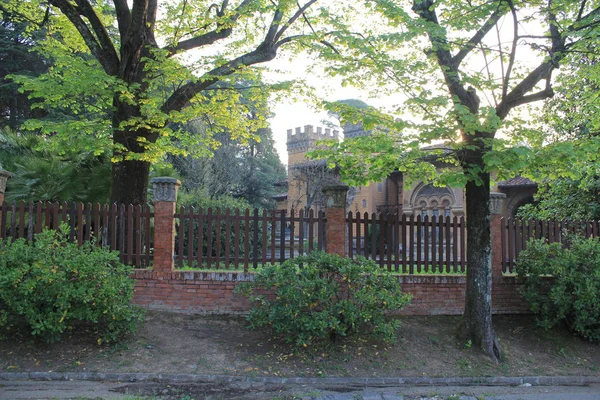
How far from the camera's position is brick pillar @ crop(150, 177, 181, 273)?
8.06m

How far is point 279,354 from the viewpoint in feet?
22.4

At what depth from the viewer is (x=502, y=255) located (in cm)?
952

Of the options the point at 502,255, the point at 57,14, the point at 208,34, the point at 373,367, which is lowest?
the point at 373,367

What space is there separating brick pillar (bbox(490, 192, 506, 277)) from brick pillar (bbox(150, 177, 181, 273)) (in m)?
6.11

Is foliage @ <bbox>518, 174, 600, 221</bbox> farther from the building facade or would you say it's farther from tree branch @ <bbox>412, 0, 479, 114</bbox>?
tree branch @ <bbox>412, 0, 479, 114</bbox>

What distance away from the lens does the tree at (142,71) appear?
866 cm

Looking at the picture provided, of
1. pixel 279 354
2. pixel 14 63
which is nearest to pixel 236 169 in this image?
pixel 14 63

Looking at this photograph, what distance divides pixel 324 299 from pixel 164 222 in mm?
3294

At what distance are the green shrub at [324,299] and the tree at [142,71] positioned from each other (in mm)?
3882

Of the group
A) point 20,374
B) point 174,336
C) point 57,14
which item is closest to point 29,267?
point 20,374

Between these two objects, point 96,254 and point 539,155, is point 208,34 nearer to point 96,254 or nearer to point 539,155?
point 96,254

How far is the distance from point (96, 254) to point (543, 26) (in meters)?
7.82

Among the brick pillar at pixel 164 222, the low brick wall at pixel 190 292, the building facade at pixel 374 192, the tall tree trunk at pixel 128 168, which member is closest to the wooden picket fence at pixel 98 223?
the brick pillar at pixel 164 222

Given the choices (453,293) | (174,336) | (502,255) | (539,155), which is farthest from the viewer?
(502,255)
